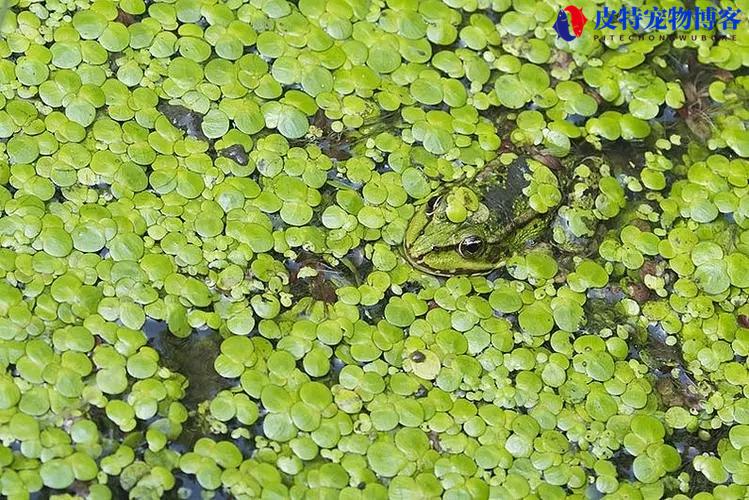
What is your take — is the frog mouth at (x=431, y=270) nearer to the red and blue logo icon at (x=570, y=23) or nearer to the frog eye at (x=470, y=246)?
the frog eye at (x=470, y=246)

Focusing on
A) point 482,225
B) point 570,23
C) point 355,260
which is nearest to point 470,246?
point 482,225

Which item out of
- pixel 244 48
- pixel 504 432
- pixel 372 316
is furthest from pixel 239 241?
pixel 504 432

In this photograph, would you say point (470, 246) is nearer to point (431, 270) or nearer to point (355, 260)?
point (431, 270)

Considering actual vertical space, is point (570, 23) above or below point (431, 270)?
above

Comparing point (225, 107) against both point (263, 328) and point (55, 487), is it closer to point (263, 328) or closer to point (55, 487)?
point (263, 328)

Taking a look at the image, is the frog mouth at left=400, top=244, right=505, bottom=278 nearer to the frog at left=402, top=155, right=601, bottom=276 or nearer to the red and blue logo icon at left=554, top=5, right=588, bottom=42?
the frog at left=402, top=155, right=601, bottom=276

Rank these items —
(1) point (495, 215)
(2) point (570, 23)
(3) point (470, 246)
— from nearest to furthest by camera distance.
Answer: (3) point (470, 246) < (1) point (495, 215) < (2) point (570, 23)

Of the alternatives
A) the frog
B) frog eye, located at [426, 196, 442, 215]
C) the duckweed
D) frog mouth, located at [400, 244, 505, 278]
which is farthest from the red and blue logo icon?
frog mouth, located at [400, 244, 505, 278]

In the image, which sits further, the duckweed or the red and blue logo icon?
A: the red and blue logo icon
